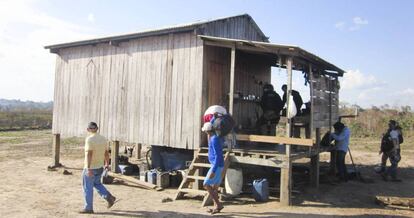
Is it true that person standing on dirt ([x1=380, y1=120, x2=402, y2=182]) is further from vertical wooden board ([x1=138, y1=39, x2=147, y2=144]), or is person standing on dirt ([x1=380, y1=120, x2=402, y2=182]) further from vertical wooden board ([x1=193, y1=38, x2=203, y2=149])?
vertical wooden board ([x1=138, y1=39, x2=147, y2=144])

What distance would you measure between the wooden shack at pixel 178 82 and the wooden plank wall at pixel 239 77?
3 cm

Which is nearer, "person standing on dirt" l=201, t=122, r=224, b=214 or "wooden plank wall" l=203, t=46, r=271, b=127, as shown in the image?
"person standing on dirt" l=201, t=122, r=224, b=214

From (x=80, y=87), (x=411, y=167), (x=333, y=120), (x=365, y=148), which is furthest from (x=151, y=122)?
(x=365, y=148)

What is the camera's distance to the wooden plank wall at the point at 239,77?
39.7ft

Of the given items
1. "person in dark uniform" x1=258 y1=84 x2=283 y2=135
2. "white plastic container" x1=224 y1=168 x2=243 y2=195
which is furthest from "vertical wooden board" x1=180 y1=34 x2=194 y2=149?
→ "person in dark uniform" x1=258 y1=84 x2=283 y2=135

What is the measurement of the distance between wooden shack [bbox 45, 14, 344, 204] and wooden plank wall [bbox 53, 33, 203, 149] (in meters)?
0.03

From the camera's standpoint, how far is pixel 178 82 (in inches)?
484

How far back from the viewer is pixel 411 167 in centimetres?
1722

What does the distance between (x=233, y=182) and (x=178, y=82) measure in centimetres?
343

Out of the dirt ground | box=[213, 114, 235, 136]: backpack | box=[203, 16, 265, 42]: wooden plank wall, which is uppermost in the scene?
box=[203, 16, 265, 42]: wooden plank wall

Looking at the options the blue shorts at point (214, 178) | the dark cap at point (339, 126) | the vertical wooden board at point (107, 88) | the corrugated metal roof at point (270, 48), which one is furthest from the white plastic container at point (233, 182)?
the vertical wooden board at point (107, 88)

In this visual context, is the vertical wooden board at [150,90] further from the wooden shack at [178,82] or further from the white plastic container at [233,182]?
the white plastic container at [233,182]

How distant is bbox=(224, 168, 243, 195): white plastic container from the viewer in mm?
10750

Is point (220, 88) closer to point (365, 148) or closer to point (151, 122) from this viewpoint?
point (151, 122)
